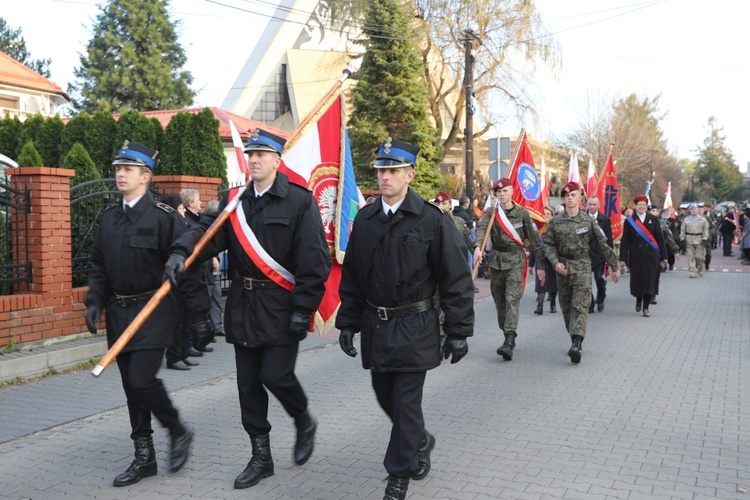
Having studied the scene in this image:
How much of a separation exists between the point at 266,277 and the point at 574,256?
5.36 meters

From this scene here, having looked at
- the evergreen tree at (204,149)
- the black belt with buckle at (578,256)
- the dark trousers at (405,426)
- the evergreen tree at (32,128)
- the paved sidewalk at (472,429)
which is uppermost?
the evergreen tree at (32,128)

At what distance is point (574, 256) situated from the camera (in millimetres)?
9203

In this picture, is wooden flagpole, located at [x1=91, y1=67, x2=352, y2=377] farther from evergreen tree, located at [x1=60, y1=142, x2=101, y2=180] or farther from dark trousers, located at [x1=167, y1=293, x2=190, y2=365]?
evergreen tree, located at [x1=60, y1=142, x2=101, y2=180]

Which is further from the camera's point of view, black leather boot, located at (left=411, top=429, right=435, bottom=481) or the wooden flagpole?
black leather boot, located at (left=411, top=429, right=435, bottom=481)

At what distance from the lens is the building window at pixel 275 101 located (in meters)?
44.8

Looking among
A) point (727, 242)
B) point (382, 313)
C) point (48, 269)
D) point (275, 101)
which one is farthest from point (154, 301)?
point (275, 101)

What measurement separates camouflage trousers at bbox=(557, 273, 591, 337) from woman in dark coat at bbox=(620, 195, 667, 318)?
14.0 ft

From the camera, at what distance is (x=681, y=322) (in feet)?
41.0

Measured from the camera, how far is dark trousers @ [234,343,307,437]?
4.75 m

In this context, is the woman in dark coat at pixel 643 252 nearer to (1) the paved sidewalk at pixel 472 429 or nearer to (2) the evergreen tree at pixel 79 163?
(1) the paved sidewalk at pixel 472 429

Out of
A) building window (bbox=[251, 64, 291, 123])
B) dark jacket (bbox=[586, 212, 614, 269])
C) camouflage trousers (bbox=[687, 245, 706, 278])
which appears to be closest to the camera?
dark jacket (bbox=[586, 212, 614, 269])

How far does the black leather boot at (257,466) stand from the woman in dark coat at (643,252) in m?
9.61

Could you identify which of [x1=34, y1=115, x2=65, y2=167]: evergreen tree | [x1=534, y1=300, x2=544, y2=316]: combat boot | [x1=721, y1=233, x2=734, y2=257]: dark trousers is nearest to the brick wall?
A: [x1=34, y1=115, x2=65, y2=167]: evergreen tree

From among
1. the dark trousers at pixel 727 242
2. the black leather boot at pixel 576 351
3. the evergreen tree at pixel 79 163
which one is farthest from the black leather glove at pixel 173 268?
the dark trousers at pixel 727 242
